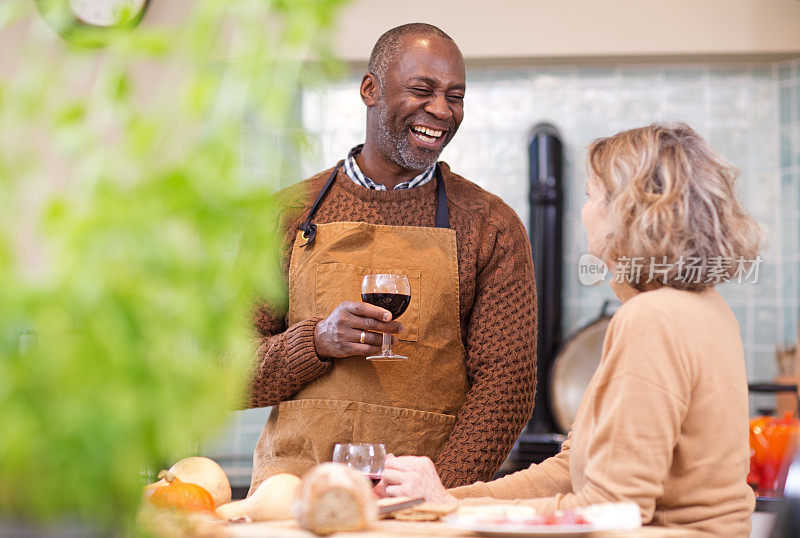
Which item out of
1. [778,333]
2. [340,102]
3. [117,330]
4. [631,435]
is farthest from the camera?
[340,102]

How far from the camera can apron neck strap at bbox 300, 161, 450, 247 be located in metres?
2.26

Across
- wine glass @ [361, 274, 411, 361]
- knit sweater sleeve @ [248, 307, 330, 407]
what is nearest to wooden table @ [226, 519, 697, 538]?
wine glass @ [361, 274, 411, 361]

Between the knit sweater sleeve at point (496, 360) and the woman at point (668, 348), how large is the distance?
2.08ft

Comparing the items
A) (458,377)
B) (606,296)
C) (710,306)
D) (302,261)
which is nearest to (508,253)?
(458,377)

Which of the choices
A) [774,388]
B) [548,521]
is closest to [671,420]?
[548,521]

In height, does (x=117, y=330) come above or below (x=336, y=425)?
above

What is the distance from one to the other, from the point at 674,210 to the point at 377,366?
38.1 inches

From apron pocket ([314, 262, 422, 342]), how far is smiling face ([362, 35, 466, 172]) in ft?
0.89

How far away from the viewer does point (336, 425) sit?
2125 millimetres

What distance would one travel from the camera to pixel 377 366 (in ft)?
7.10

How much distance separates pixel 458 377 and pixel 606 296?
6.85 feet

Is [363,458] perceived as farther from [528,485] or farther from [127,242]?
[127,242]

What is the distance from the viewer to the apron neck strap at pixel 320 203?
226 centimetres

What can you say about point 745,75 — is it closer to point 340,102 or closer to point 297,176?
point 340,102
